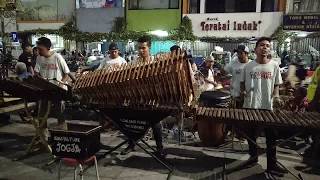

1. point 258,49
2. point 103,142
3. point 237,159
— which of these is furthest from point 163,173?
point 258,49

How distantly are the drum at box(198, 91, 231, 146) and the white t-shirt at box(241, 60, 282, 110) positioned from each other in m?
0.78

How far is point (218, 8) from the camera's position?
24281mm

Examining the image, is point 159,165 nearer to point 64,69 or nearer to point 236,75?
point 236,75

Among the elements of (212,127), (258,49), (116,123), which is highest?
(258,49)

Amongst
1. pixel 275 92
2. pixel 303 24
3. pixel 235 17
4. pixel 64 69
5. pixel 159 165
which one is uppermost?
pixel 235 17

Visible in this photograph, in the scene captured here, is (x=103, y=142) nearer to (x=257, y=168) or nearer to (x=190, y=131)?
(x=190, y=131)

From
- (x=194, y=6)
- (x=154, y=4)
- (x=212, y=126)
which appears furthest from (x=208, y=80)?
(x=154, y=4)

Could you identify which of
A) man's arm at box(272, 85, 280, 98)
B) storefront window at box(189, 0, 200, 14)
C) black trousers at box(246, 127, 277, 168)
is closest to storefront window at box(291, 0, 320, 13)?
storefront window at box(189, 0, 200, 14)

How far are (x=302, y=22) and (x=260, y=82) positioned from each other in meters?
16.8

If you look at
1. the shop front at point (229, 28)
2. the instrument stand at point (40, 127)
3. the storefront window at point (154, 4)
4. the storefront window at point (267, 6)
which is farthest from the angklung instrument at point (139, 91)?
the storefront window at point (154, 4)

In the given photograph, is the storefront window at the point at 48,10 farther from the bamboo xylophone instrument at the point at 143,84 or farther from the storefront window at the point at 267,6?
the bamboo xylophone instrument at the point at 143,84

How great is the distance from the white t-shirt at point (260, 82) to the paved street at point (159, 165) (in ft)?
3.29

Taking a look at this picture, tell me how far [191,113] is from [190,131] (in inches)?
134

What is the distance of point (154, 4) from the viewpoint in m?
26.2
